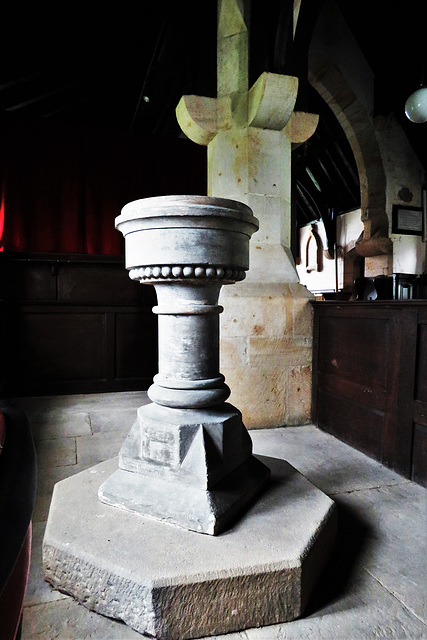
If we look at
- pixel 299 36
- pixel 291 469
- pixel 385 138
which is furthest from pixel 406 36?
pixel 291 469

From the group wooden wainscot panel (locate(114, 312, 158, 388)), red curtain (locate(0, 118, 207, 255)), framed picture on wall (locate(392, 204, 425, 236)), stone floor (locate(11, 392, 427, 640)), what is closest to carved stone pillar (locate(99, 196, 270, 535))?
stone floor (locate(11, 392, 427, 640))

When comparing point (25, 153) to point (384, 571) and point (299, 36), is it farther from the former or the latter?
point (384, 571)

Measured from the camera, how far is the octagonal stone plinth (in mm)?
875

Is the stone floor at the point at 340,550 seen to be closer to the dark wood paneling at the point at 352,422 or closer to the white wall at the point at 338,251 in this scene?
the dark wood paneling at the point at 352,422

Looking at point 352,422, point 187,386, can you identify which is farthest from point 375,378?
point 187,386

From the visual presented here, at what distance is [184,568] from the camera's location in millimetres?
890

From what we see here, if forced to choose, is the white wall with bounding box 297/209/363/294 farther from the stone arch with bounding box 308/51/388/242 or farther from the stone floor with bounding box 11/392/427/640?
the stone floor with bounding box 11/392/427/640

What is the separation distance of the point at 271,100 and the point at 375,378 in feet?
5.58

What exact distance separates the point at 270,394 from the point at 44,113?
22.8 ft

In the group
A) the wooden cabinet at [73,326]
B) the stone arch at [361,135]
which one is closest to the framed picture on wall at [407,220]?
the stone arch at [361,135]

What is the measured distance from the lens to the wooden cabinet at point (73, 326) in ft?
11.1

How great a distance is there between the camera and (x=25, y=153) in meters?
4.32

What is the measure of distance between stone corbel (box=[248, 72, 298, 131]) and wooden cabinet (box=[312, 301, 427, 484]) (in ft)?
3.87

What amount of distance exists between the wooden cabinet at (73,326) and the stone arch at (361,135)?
3.83m
